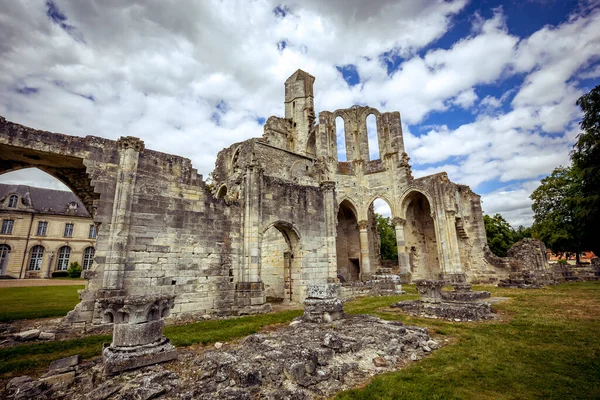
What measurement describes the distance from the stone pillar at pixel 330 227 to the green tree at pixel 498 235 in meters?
26.5

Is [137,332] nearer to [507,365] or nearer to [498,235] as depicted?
[507,365]

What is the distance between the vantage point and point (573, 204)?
19656 mm

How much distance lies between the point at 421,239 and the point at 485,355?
68.0ft

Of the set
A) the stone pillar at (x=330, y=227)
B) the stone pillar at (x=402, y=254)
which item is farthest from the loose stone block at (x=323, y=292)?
the stone pillar at (x=402, y=254)

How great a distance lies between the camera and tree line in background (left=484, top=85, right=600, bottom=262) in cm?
1353

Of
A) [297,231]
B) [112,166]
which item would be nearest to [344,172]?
[297,231]

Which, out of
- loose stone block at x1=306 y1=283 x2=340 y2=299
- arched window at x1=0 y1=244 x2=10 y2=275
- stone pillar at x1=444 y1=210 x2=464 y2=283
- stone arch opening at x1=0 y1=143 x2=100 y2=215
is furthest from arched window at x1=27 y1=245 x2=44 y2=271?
stone pillar at x1=444 y1=210 x2=464 y2=283

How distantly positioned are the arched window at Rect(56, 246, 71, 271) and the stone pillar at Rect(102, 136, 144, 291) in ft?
111

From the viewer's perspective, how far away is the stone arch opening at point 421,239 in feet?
77.2

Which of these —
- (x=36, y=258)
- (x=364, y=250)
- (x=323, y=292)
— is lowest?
(x=323, y=292)

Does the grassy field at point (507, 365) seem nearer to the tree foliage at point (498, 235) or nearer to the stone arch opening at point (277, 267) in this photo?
the stone arch opening at point (277, 267)

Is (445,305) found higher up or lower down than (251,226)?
lower down

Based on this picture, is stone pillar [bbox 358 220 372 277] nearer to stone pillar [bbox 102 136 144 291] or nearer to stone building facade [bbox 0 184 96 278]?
stone pillar [bbox 102 136 144 291]

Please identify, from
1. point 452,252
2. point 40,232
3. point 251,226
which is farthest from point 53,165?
point 40,232
